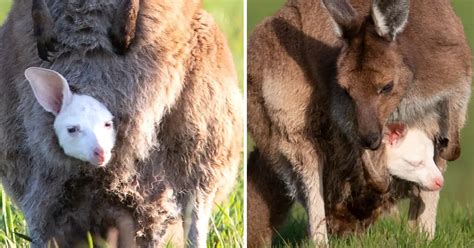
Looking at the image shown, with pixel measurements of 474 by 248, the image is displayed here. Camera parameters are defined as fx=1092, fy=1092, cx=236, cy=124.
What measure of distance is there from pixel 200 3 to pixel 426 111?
1.30 meters

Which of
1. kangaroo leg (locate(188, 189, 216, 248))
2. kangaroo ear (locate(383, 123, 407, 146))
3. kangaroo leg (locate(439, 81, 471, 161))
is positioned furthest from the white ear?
kangaroo leg (locate(439, 81, 471, 161))

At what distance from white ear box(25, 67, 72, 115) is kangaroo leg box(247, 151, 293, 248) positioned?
1.56 metres

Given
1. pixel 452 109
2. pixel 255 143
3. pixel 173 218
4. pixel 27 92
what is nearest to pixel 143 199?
pixel 173 218

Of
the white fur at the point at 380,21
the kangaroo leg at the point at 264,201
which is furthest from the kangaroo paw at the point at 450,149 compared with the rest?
the kangaroo leg at the point at 264,201

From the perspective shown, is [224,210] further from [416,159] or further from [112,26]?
[416,159]

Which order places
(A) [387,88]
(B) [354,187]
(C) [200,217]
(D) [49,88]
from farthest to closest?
(B) [354,187]
(A) [387,88]
(C) [200,217]
(D) [49,88]

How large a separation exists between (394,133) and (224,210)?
1.02 m

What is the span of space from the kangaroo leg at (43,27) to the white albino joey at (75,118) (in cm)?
12

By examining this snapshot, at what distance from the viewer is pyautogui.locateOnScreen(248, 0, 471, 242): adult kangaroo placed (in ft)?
16.5

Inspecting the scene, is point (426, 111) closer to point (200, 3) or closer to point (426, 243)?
point (426, 243)

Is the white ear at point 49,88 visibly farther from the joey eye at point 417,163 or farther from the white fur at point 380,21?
the joey eye at point 417,163

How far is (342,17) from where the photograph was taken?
16.5 ft

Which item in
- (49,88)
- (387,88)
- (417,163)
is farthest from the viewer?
(417,163)

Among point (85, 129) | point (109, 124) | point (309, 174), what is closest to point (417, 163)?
point (309, 174)
